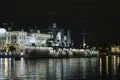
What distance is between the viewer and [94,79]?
3862cm

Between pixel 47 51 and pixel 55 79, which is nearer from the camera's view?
pixel 55 79

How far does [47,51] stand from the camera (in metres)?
198

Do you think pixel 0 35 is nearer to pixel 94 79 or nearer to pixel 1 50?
pixel 1 50

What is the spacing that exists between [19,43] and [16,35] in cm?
863

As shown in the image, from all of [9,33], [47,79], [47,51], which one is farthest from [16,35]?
[47,79]

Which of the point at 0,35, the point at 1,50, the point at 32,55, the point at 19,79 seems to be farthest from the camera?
the point at 0,35

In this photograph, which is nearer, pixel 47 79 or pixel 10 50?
pixel 47 79

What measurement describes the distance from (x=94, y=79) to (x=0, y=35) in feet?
530

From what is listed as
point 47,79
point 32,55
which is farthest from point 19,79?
point 32,55

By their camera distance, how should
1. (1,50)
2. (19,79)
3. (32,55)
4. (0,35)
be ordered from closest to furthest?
(19,79) < (1,50) < (32,55) < (0,35)

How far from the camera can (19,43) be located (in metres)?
188

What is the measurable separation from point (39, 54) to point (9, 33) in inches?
723

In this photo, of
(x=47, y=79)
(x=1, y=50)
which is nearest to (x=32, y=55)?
(x=1, y=50)

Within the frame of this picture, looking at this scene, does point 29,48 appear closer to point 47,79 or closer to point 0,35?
point 0,35
